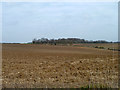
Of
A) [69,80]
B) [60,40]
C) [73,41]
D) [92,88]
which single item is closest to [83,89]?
[92,88]

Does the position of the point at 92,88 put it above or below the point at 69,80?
above

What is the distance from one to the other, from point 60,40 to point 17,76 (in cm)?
7207

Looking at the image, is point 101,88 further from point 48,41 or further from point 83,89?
point 48,41

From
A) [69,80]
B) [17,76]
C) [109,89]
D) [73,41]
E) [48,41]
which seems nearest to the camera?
[109,89]

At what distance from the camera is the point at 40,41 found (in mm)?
86000

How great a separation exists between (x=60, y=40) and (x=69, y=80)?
73.4 metres

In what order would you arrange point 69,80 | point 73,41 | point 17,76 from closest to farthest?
point 69,80
point 17,76
point 73,41

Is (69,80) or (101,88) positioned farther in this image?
(69,80)

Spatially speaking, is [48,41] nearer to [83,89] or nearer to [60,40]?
[60,40]

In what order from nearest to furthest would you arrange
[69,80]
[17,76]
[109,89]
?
[109,89]
[69,80]
[17,76]

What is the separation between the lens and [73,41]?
79312 mm

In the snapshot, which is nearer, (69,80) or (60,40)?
(69,80)

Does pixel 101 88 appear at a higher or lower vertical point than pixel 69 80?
higher

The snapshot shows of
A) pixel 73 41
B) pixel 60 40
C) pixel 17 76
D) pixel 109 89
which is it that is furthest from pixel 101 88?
pixel 60 40
